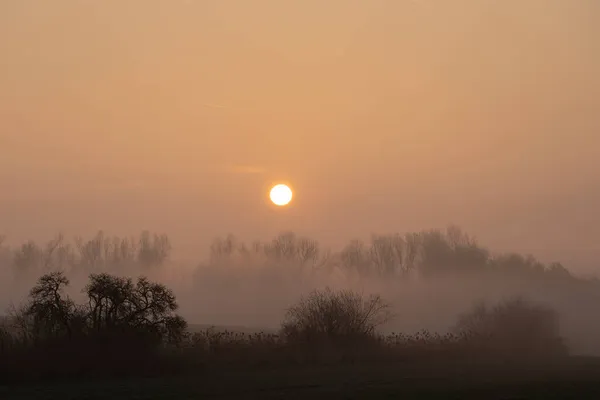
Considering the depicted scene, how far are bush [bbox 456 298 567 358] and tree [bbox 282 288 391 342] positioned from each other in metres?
14.4

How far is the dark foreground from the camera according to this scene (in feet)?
95.8

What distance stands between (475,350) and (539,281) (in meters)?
80.9

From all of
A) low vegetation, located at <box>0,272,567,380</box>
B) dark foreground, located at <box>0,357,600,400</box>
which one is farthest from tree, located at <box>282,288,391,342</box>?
dark foreground, located at <box>0,357,600,400</box>

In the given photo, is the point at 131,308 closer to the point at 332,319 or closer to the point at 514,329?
the point at 332,319

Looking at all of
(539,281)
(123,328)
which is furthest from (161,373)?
(539,281)

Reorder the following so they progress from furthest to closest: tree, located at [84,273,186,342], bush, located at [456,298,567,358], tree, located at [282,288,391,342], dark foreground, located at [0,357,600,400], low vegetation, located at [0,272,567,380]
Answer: bush, located at [456,298,567,358] < tree, located at [282,288,391,342] < tree, located at [84,273,186,342] < low vegetation, located at [0,272,567,380] < dark foreground, located at [0,357,600,400]

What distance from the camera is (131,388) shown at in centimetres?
3200

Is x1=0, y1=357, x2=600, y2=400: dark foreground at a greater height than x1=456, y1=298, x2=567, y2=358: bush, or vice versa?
x1=456, y1=298, x2=567, y2=358: bush

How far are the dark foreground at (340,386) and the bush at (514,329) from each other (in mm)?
26178

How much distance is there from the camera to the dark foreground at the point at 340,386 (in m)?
29.2

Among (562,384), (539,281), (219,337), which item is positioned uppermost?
(539,281)

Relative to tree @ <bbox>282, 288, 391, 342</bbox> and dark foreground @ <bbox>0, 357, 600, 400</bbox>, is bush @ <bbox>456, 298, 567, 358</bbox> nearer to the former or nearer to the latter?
tree @ <bbox>282, 288, 391, 342</bbox>

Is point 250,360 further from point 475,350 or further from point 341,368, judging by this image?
point 475,350

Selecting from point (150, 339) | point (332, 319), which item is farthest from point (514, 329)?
point (150, 339)
